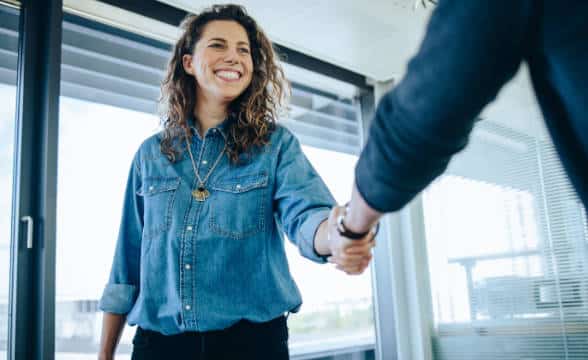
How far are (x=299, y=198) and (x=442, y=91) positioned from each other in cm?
72

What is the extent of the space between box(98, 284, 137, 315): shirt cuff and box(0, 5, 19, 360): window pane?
1025mm

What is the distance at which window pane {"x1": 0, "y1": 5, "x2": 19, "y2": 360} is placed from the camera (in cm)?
218

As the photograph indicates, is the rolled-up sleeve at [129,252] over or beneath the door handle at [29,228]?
beneath

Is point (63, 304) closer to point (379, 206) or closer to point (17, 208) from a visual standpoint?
point (17, 208)

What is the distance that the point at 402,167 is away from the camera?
0.54 meters

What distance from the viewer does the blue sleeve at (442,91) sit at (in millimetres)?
477

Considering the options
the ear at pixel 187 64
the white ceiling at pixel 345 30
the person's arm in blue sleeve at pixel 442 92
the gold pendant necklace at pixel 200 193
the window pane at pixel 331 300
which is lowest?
the window pane at pixel 331 300

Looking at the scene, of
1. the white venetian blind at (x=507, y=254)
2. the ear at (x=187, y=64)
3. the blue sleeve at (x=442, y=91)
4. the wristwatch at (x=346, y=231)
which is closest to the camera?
the blue sleeve at (x=442, y=91)

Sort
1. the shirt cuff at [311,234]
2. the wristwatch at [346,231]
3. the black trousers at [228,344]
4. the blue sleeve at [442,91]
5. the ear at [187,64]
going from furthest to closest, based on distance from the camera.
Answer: the ear at [187,64]
the black trousers at [228,344]
the shirt cuff at [311,234]
the wristwatch at [346,231]
the blue sleeve at [442,91]

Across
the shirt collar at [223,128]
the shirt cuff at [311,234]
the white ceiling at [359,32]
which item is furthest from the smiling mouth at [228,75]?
the white ceiling at [359,32]

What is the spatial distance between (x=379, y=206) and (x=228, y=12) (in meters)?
1.15

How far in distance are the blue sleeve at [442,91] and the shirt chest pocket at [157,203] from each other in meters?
0.84

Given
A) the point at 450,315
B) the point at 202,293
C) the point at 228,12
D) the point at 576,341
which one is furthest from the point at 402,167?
the point at 450,315

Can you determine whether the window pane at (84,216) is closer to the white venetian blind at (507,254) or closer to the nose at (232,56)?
the nose at (232,56)
